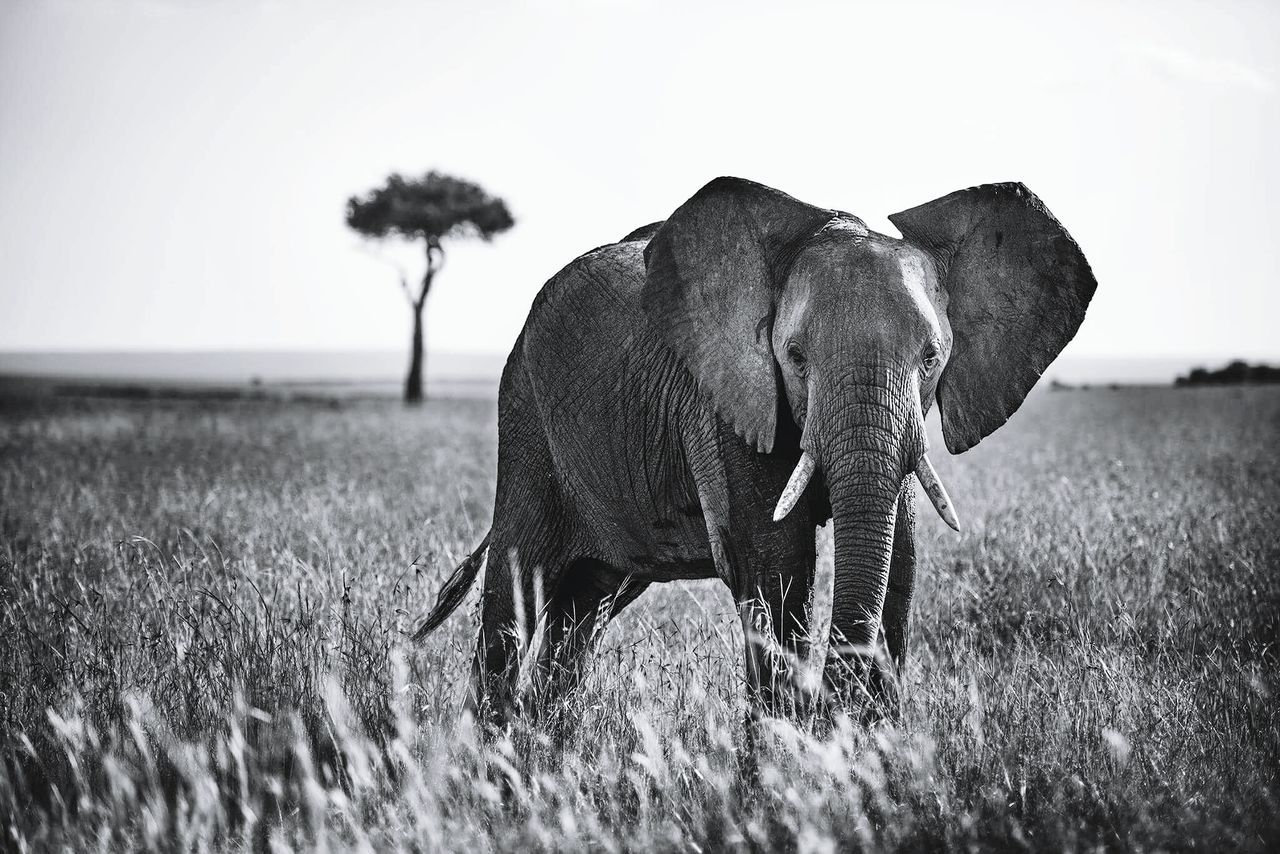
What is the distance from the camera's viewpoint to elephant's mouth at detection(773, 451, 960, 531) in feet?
11.4

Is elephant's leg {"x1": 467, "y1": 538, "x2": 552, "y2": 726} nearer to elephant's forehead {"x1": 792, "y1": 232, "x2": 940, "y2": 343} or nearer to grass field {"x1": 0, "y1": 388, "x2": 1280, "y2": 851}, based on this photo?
grass field {"x1": 0, "y1": 388, "x2": 1280, "y2": 851}

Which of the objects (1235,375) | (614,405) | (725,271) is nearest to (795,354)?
(725,271)

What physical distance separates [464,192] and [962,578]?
3351 centimetres

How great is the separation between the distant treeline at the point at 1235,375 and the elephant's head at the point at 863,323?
41.1 metres

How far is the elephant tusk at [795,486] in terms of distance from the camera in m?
3.47

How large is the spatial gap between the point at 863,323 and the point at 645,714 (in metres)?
1.43

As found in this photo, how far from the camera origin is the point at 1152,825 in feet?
10.4

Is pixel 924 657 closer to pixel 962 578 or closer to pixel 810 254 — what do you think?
pixel 962 578

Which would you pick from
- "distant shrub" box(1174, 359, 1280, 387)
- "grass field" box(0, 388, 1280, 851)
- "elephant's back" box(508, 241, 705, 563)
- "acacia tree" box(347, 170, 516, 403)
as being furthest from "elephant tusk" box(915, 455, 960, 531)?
"distant shrub" box(1174, 359, 1280, 387)

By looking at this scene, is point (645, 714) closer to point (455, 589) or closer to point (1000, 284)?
point (455, 589)

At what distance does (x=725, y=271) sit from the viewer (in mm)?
3893

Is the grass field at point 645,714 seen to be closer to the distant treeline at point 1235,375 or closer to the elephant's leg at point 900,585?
the elephant's leg at point 900,585

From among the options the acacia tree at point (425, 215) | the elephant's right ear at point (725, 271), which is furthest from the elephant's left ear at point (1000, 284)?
the acacia tree at point (425, 215)

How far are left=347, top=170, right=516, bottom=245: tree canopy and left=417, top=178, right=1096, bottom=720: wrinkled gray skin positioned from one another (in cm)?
3353
